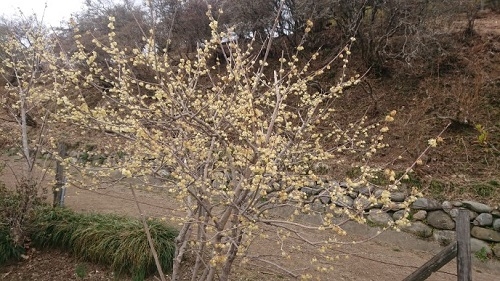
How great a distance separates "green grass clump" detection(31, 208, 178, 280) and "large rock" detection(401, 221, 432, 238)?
3.73 m

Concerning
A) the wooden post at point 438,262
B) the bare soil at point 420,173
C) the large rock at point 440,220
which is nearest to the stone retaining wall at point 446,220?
the large rock at point 440,220

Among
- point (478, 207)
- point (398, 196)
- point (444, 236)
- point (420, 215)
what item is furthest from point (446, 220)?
point (398, 196)

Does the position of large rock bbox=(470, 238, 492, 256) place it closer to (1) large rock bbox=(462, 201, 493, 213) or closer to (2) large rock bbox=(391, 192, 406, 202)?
(1) large rock bbox=(462, 201, 493, 213)

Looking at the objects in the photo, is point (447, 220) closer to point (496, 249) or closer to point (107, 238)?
point (496, 249)

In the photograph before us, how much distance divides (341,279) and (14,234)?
3982 mm

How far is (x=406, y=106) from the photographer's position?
27.1 ft

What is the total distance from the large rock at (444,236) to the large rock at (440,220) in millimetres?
62

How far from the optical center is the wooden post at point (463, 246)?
2.95 metres

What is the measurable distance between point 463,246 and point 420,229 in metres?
3.14

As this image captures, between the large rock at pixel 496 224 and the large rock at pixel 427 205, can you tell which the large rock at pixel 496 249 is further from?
the large rock at pixel 427 205

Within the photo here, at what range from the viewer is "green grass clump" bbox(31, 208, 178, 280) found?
13.8ft

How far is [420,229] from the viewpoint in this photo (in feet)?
19.3

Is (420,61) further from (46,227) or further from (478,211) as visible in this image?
(46,227)

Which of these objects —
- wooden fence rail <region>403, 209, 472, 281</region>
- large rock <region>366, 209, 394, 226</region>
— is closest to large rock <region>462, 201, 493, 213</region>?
large rock <region>366, 209, 394, 226</region>
